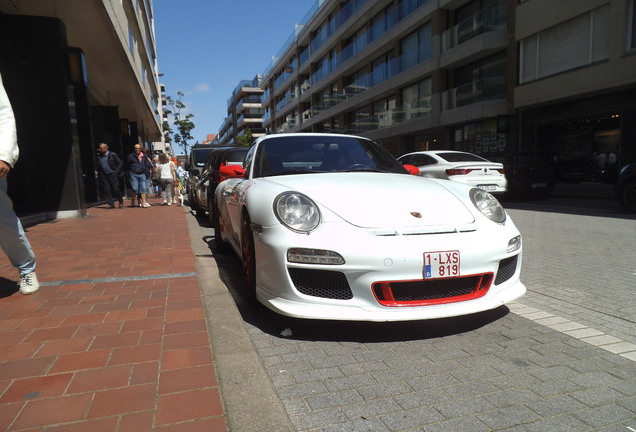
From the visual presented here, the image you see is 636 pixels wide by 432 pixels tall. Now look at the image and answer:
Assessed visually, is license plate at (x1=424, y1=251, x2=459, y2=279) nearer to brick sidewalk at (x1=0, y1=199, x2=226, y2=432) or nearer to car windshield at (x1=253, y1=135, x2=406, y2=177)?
brick sidewalk at (x1=0, y1=199, x2=226, y2=432)

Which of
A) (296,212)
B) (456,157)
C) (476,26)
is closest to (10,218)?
(296,212)

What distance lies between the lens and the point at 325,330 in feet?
9.07

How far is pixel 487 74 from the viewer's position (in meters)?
19.8

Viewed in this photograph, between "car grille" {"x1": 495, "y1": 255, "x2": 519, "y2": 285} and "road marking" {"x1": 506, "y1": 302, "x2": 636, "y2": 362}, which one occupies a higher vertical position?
"car grille" {"x1": 495, "y1": 255, "x2": 519, "y2": 285}

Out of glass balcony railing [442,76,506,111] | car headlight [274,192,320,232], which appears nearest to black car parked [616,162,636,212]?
car headlight [274,192,320,232]

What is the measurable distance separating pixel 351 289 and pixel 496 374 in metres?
0.88

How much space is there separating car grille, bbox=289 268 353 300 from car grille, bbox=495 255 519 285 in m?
1.05

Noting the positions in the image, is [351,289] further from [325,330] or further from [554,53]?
[554,53]

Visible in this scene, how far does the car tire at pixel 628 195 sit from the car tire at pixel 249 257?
30.5ft

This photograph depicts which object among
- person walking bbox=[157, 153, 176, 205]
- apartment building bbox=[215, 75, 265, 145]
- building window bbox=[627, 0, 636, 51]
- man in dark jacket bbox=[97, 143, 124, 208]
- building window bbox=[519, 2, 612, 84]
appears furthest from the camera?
apartment building bbox=[215, 75, 265, 145]

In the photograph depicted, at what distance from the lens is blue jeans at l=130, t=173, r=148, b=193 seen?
11.8m

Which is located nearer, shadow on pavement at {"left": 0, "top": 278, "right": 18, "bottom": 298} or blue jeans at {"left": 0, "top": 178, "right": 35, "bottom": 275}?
blue jeans at {"left": 0, "top": 178, "right": 35, "bottom": 275}

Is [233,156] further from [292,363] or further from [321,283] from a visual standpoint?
[292,363]

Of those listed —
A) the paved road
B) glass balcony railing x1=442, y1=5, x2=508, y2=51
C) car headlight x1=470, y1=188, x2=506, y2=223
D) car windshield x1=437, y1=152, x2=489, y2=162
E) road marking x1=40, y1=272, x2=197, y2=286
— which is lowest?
the paved road
